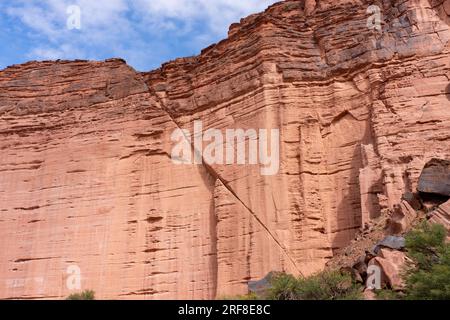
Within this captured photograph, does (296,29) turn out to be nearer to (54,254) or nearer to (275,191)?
(275,191)

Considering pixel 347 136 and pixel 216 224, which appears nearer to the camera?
pixel 347 136

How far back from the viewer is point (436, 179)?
13656 mm

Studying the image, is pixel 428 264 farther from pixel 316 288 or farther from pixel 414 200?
pixel 414 200

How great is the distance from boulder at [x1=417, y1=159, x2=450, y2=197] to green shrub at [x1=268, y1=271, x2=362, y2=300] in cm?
290

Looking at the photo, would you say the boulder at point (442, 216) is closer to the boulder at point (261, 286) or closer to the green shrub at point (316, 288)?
the green shrub at point (316, 288)

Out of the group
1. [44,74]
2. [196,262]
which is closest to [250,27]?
[196,262]

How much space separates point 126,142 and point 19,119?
5406 mm

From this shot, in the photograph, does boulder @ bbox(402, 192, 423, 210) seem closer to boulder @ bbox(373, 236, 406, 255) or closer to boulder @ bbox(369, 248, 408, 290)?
boulder @ bbox(373, 236, 406, 255)

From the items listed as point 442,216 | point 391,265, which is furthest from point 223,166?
point 391,265

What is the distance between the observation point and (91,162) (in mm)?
22891

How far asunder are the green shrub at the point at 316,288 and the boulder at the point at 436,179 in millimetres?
2900

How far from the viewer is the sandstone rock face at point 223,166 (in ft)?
56.3

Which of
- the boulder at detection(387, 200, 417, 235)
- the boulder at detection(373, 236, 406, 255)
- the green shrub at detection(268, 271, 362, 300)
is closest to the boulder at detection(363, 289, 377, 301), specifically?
the green shrub at detection(268, 271, 362, 300)

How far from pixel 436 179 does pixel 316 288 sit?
396 cm
